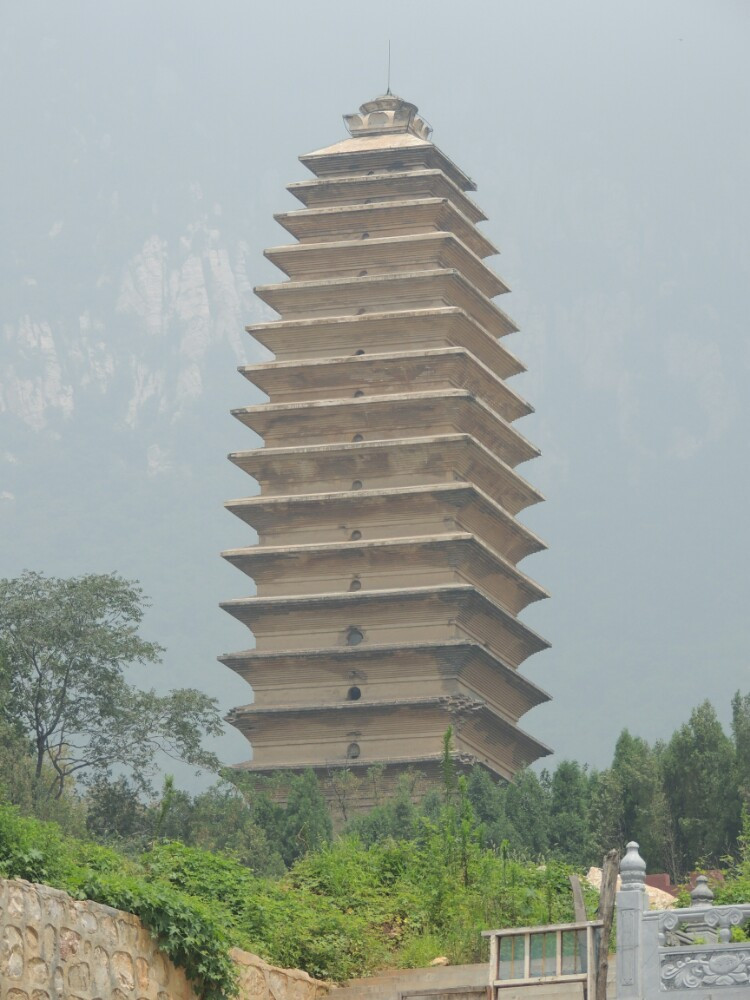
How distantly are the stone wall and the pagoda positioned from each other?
20012 millimetres

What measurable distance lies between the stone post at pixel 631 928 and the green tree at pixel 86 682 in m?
19.7

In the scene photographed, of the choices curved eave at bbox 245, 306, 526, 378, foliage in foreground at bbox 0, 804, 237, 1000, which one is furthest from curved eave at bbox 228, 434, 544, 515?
foliage in foreground at bbox 0, 804, 237, 1000

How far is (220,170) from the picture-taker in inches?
4766

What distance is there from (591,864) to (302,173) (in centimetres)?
9537

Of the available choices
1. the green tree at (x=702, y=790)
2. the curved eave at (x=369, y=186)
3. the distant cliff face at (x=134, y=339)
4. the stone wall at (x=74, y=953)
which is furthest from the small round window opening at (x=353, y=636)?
the distant cliff face at (x=134, y=339)

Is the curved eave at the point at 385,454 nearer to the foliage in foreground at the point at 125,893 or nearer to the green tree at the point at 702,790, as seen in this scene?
the green tree at the point at 702,790

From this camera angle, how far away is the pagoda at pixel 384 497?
1512 inches

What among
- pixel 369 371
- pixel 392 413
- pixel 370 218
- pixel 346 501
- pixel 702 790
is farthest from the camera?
pixel 370 218

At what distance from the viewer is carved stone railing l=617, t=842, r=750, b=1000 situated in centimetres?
1402

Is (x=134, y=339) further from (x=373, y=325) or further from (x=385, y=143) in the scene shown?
(x=373, y=325)

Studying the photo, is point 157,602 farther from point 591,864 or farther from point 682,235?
point 591,864

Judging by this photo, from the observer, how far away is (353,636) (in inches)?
1549

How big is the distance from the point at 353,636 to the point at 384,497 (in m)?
2.48

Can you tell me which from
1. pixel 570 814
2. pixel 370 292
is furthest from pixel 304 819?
pixel 370 292
